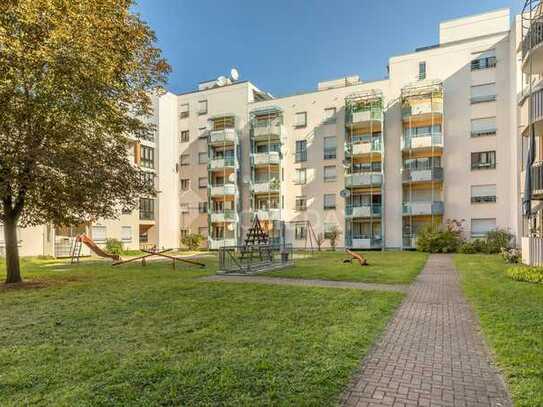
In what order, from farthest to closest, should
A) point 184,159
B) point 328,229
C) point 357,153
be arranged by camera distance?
point 184,159 < point 328,229 < point 357,153

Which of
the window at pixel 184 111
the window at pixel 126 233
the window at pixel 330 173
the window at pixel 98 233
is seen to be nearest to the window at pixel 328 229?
the window at pixel 330 173

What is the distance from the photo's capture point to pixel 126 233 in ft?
113

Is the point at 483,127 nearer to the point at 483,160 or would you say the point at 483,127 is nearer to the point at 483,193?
the point at 483,160

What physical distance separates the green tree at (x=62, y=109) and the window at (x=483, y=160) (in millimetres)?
27124

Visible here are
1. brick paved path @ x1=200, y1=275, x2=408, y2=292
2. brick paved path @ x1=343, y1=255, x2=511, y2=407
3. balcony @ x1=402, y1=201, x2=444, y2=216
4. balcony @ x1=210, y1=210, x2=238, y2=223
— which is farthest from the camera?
balcony @ x1=210, y1=210, x2=238, y2=223

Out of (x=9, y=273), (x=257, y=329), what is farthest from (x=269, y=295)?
(x=9, y=273)

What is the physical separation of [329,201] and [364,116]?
828 cm

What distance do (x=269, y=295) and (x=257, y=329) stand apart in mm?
3416

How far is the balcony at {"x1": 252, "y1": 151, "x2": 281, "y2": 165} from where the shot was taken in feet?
120

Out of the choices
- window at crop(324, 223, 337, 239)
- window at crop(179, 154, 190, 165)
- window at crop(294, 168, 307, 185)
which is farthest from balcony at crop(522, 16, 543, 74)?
window at crop(179, 154, 190, 165)

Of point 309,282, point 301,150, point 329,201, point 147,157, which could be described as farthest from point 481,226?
point 147,157

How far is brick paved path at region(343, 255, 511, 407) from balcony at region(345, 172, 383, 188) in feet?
83.3

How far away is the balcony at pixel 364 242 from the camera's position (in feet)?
107

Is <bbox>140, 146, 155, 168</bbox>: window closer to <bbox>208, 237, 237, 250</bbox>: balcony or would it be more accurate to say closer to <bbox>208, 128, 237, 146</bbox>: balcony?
<bbox>208, 128, 237, 146</bbox>: balcony
